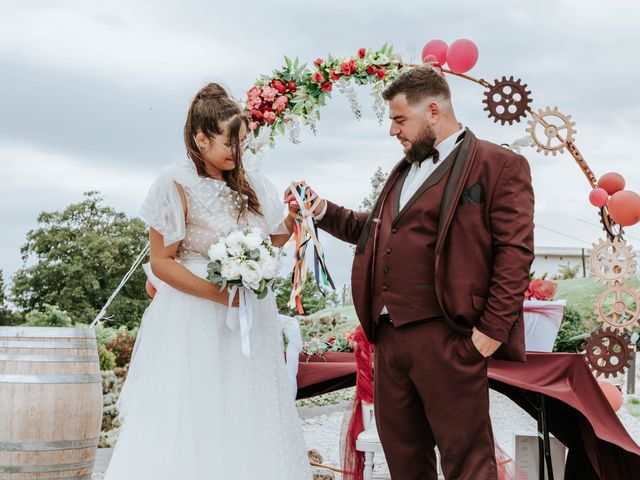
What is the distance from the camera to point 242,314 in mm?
3111

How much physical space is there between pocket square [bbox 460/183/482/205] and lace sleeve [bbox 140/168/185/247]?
3.64ft

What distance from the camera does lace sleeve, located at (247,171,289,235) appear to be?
3402 mm

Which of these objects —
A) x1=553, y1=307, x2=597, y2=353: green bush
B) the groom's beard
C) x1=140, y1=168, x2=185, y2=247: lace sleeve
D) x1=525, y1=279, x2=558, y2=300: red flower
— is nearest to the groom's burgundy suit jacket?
the groom's beard

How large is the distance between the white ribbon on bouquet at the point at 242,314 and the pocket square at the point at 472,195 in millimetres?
913

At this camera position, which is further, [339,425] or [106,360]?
[106,360]

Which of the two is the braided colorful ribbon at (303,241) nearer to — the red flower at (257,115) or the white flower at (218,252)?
the white flower at (218,252)

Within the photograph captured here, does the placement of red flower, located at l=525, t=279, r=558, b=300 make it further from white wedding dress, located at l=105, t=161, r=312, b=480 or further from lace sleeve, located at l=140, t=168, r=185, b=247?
lace sleeve, located at l=140, t=168, r=185, b=247

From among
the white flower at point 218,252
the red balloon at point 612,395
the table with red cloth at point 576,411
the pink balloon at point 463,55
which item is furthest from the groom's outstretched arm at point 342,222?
the pink balloon at point 463,55

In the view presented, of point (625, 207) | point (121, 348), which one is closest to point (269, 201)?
point (625, 207)

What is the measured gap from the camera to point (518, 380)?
406 centimetres

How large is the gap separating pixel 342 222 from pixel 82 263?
96.5ft

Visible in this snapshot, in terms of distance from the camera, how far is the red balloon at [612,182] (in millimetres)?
6184

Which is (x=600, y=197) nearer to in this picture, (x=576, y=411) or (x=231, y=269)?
(x=576, y=411)

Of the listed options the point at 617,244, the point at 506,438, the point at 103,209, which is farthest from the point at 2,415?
the point at 103,209
